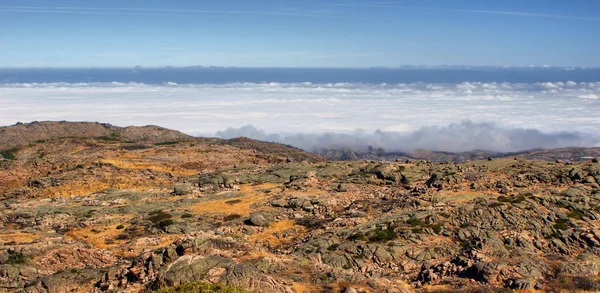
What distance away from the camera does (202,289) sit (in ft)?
52.4

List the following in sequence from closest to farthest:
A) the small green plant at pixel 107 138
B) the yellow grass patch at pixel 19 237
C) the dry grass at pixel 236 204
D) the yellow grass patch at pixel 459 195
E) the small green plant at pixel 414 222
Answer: the yellow grass patch at pixel 19 237
the small green plant at pixel 414 222
the yellow grass patch at pixel 459 195
the dry grass at pixel 236 204
the small green plant at pixel 107 138

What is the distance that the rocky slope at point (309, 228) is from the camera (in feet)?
62.8

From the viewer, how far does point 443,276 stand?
2028cm

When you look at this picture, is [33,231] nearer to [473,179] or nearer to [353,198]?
[353,198]

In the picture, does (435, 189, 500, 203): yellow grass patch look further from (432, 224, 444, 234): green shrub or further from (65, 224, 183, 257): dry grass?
(65, 224, 183, 257): dry grass

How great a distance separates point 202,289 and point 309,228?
12833mm

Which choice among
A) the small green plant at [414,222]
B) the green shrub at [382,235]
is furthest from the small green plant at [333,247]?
the small green plant at [414,222]

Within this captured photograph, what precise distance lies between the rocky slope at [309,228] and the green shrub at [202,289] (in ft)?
2.62

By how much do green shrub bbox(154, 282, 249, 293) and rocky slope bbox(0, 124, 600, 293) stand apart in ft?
2.62

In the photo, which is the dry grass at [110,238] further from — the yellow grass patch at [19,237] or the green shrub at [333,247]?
the green shrub at [333,247]

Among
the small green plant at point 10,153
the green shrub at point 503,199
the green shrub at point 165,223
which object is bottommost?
the small green plant at point 10,153

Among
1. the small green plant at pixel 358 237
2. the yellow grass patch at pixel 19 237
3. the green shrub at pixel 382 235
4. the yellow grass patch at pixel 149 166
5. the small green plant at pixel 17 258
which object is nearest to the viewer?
the small green plant at pixel 17 258

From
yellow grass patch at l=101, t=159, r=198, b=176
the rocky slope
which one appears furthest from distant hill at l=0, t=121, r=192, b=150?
the rocky slope

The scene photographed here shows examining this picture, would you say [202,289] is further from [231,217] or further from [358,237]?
[231,217]
